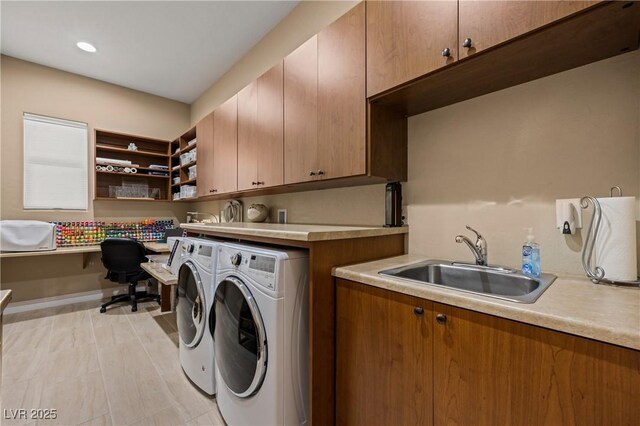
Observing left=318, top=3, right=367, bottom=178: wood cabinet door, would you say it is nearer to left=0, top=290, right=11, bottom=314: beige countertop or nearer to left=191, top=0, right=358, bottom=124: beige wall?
left=191, top=0, right=358, bottom=124: beige wall

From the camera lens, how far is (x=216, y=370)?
159 cm

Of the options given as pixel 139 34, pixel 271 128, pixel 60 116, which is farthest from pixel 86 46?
pixel 271 128

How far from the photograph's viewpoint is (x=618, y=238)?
969 mm

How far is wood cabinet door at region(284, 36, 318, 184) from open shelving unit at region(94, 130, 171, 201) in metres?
3.05

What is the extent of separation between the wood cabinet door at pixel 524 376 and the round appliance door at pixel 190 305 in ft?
4.55

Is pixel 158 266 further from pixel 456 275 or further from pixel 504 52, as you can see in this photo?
pixel 504 52

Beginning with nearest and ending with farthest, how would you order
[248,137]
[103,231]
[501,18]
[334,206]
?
1. [501,18]
2. [334,206]
3. [248,137]
4. [103,231]

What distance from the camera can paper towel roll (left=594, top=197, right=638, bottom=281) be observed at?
95cm

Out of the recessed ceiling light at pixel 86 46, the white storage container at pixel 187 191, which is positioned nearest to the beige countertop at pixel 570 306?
the white storage container at pixel 187 191

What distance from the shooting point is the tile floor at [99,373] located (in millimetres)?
1543

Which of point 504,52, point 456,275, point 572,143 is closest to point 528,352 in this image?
point 456,275

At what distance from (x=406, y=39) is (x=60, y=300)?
4.68m

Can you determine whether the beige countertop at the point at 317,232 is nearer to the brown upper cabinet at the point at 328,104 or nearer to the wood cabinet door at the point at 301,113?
the brown upper cabinet at the point at 328,104

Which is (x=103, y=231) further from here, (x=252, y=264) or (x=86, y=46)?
(x=252, y=264)
